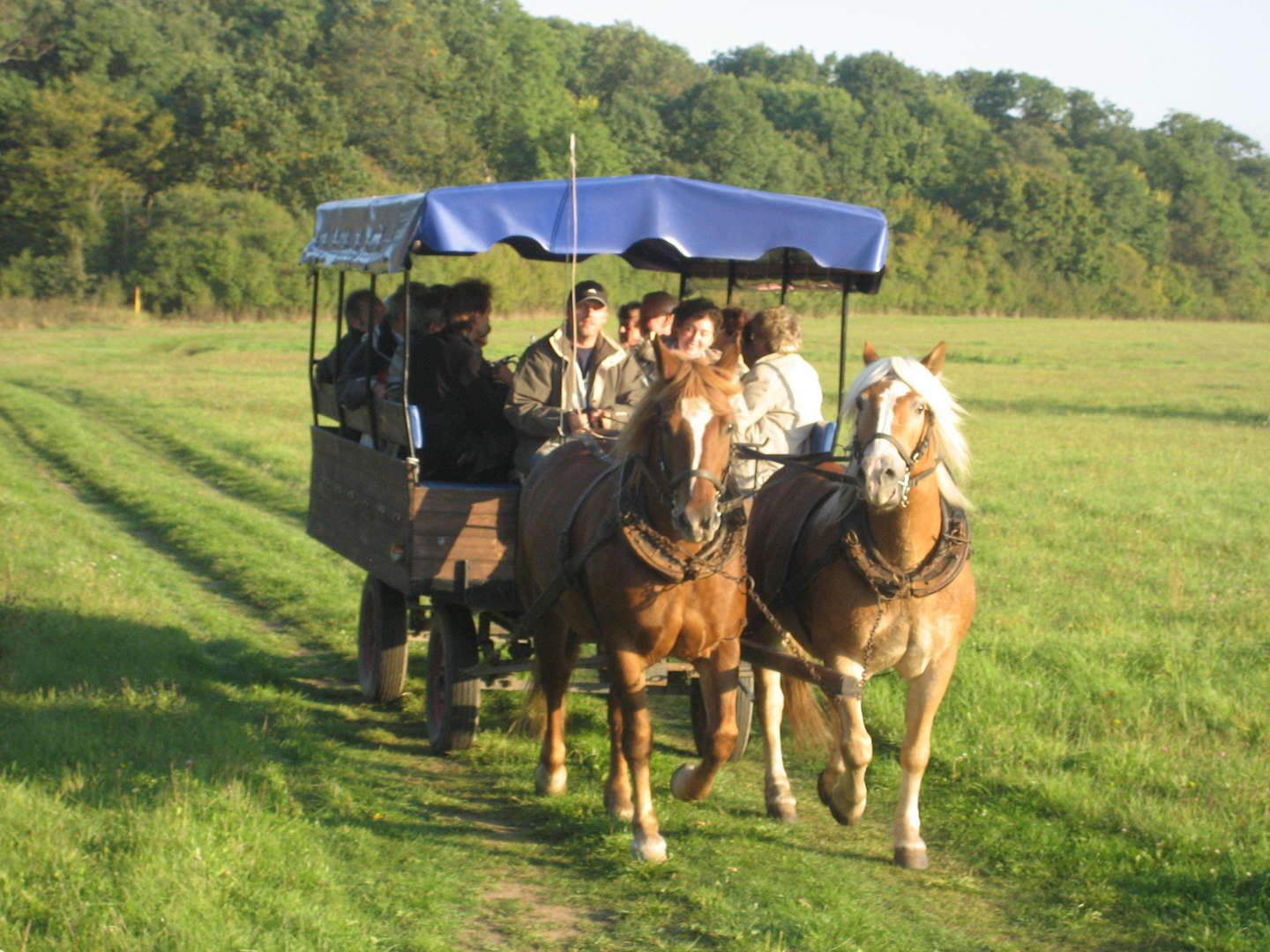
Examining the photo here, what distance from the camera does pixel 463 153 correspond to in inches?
2463

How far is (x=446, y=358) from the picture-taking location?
7.44 meters

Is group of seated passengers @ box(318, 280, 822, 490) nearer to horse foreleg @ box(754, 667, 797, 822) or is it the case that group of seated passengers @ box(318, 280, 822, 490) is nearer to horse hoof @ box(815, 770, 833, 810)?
horse foreleg @ box(754, 667, 797, 822)

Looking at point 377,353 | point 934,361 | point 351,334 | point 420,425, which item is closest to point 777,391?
point 934,361

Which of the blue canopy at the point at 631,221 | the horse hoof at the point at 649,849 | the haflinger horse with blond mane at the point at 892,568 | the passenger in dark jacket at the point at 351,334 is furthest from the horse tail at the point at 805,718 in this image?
the passenger in dark jacket at the point at 351,334

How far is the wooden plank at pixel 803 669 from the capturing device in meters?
5.21

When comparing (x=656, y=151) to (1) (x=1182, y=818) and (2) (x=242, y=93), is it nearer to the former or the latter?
(2) (x=242, y=93)

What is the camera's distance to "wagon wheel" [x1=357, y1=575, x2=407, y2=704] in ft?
25.2

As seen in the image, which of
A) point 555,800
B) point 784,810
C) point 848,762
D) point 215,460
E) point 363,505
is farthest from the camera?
point 215,460

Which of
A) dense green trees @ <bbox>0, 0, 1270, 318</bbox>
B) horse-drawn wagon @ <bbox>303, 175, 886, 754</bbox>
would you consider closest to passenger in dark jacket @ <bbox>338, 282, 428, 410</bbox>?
horse-drawn wagon @ <bbox>303, 175, 886, 754</bbox>

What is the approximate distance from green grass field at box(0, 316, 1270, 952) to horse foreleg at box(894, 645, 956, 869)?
0.41 feet

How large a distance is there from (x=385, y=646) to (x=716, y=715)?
2.85 metres

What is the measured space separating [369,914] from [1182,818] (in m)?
3.20

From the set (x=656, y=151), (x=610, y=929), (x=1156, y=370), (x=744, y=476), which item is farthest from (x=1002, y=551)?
(x=656, y=151)

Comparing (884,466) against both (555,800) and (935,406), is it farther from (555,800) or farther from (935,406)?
(555,800)
